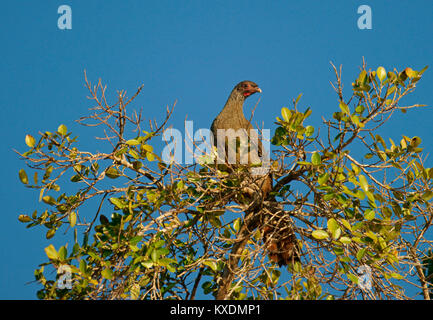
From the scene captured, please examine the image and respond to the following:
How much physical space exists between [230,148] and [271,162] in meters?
1.26

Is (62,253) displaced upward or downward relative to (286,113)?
downward

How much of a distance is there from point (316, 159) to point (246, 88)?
11.2ft

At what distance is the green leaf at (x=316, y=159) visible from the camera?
13.3 feet

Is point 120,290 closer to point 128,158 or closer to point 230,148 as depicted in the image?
point 128,158

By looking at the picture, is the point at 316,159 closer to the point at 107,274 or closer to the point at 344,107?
the point at 344,107

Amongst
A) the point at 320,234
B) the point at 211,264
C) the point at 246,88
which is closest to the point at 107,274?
the point at 211,264

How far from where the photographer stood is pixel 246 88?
726cm

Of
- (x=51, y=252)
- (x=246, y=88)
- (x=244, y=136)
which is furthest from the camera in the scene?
(x=246, y=88)

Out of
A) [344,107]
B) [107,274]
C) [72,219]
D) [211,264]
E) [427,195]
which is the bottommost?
[107,274]

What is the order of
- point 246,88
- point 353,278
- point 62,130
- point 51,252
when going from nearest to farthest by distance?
point 51,252 < point 353,278 < point 62,130 < point 246,88

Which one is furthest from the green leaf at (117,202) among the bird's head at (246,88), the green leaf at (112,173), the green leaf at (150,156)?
the bird's head at (246,88)

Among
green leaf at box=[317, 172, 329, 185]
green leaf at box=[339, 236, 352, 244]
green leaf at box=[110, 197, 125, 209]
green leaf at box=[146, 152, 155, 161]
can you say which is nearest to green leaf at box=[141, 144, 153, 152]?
green leaf at box=[146, 152, 155, 161]

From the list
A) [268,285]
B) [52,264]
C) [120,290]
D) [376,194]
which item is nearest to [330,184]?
[376,194]

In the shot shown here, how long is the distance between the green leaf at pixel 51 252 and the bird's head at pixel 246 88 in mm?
4064
